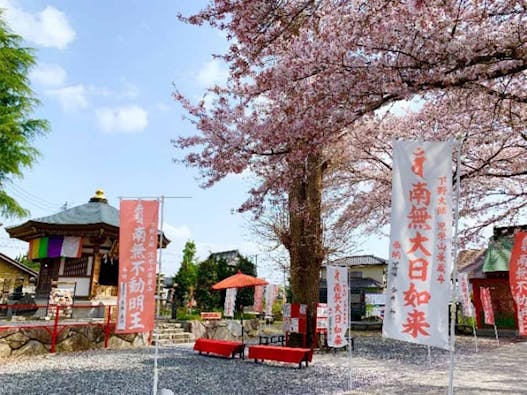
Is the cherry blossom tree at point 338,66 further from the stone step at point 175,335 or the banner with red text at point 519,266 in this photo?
the stone step at point 175,335

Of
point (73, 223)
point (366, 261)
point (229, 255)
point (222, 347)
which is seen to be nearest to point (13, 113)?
point (73, 223)

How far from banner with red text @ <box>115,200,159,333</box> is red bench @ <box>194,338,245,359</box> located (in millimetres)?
5517

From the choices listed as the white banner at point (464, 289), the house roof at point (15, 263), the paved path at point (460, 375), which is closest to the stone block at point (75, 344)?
the paved path at point (460, 375)

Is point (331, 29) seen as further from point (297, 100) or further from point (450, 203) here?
point (450, 203)

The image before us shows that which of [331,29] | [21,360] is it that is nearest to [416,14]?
[331,29]

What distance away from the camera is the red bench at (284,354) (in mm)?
9148

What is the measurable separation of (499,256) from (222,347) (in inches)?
572

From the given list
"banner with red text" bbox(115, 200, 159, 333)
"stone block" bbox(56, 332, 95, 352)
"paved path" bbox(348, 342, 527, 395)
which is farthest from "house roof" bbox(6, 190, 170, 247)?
"paved path" bbox(348, 342, 527, 395)

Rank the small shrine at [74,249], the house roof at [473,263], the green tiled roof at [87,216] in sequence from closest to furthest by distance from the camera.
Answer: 1. the small shrine at [74,249]
2. the green tiled roof at [87,216]
3. the house roof at [473,263]

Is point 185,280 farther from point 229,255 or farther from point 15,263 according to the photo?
point 15,263

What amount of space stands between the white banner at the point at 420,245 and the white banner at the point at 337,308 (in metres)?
4.74

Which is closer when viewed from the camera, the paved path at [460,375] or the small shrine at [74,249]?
the paved path at [460,375]

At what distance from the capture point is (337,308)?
358 inches

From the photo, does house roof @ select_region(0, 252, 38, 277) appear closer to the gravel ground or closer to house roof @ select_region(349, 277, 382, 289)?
the gravel ground
